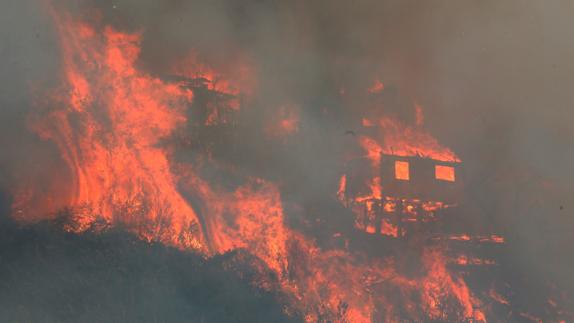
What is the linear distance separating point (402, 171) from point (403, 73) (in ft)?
7.31

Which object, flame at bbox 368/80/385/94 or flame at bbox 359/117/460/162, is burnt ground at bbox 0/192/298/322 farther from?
flame at bbox 368/80/385/94

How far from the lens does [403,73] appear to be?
302 inches

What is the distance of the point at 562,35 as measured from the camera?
779cm

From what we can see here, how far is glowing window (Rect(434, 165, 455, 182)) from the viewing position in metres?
7.44

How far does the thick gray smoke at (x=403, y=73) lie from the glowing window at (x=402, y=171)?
1016mm

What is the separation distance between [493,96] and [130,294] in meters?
9.17

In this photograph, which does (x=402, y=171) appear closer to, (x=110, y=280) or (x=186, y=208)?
(x=186, y=208)

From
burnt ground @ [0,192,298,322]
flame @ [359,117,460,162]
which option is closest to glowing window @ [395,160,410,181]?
flame @ [359,117,460,162]

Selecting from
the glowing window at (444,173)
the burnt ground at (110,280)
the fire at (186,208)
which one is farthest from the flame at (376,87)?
the burnt ground at (110,280)

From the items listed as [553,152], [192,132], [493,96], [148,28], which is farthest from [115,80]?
[553,152]

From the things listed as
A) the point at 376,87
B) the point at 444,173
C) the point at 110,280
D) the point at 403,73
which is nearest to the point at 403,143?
the point at 444,173

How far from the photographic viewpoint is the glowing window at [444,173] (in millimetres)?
7438

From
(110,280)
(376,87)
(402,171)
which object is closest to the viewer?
(110,280)

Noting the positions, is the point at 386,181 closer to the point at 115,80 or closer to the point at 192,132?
the point at 192,132
